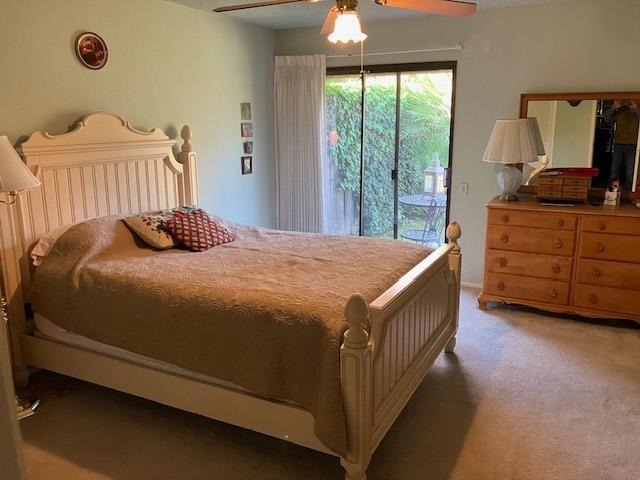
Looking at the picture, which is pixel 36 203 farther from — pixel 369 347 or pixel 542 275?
pixel 542 275

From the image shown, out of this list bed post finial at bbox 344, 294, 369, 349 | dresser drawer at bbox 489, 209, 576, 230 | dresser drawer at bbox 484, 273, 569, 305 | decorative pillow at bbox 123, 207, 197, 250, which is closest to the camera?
bed post finial at bbox 344, 294, 369, 349

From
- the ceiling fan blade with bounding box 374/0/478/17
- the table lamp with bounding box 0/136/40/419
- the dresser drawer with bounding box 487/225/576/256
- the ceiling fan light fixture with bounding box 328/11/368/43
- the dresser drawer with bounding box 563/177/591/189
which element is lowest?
the dresser drawer with bounding box 487/225/576/256

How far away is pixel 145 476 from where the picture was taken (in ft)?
7.96

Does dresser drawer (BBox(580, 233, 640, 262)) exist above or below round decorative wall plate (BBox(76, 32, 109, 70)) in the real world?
below

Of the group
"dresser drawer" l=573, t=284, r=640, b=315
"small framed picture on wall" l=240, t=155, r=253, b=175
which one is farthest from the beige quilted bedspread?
"small framed picture on wall" l=240, t=155, r=253, b=175

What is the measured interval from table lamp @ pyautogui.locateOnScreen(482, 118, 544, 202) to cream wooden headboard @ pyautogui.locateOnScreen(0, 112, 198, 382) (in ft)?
7.42

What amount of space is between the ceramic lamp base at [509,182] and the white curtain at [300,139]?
5.42ft

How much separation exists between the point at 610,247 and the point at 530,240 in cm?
52

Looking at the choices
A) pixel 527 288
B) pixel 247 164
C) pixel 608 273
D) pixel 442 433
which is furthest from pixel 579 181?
pixel 247 164

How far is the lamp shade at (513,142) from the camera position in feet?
13.6

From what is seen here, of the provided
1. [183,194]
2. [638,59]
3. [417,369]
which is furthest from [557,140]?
[183,194]

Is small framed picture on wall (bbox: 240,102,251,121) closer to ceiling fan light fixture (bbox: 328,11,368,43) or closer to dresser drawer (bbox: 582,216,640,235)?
ceiling fan light fixture (bbox: 328,11,368,43)

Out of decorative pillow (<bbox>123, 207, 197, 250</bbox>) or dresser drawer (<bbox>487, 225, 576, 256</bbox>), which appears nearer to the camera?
decorative pillow (<bbox>123, 207, 197, 250</bbox>)

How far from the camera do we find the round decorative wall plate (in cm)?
341
